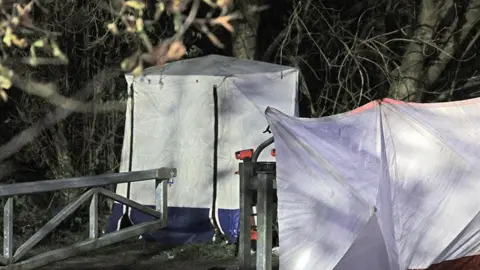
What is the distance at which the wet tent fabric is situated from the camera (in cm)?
554

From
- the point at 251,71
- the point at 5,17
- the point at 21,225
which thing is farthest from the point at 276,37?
the point at 5,17

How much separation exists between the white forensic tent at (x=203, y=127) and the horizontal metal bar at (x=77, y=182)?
3.74 ft

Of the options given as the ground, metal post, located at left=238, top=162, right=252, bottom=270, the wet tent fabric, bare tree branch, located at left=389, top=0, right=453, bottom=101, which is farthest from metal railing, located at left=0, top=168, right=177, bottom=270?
bare tree branch, located at left=389, top=0, right=453, bottom=101

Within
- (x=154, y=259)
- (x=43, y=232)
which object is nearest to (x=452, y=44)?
(x=154, y=259)

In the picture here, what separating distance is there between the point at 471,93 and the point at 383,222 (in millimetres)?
6231

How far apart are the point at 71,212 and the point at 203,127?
2.61 m

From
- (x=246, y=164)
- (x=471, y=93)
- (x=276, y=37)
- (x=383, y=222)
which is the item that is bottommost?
(x=383, y=222)

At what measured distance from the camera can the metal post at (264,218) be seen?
6.17m

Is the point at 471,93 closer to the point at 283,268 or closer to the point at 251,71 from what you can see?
the point at 251,71

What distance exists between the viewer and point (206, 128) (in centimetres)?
913

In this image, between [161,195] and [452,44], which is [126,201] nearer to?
[161,195]

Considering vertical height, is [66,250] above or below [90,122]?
below

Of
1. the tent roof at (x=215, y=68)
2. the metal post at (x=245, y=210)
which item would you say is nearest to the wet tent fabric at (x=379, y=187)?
the metal post at (x=245, y=210)

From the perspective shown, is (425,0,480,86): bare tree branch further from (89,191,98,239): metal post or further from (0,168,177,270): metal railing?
(89,191,98,239): metal post
